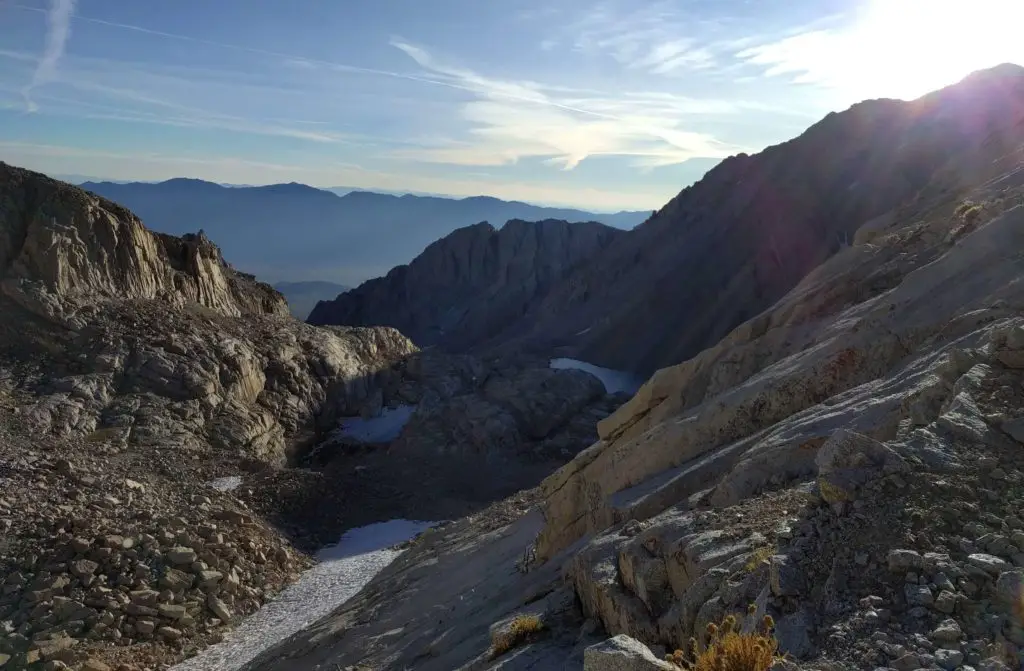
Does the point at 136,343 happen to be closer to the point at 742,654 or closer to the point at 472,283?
the point at 742,654

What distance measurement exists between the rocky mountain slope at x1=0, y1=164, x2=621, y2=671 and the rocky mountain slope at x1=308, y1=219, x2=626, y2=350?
1806 inches

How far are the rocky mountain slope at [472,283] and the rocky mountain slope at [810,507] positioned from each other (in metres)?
86.2

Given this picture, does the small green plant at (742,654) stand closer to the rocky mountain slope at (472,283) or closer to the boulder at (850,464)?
the boulder at (850,464)

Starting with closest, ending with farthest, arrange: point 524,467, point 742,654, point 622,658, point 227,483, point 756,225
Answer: point 742,654
point 622,658
point 227,483
point 524,467
point 756,225

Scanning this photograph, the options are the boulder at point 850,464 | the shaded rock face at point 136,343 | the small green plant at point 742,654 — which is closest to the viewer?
the small green plant at point 742,654

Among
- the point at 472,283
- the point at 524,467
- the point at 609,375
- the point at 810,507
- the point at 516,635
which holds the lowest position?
the point at 524,467

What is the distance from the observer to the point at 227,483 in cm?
3359

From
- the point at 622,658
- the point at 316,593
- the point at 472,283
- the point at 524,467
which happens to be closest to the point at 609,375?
the point at 524,467

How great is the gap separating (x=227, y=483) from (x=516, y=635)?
27940mm

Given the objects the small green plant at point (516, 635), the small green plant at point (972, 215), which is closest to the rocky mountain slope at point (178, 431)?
the small green plant at point (516, 635)

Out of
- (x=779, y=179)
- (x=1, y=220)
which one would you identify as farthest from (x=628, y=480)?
(x=779, y=179)

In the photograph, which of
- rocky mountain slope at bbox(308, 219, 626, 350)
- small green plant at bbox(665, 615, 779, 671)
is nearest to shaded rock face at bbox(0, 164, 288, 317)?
small green plant at bbox(665, 615, 779, 671)

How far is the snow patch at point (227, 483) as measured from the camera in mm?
32750

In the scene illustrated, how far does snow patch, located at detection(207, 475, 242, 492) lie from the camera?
32750 millimetres
